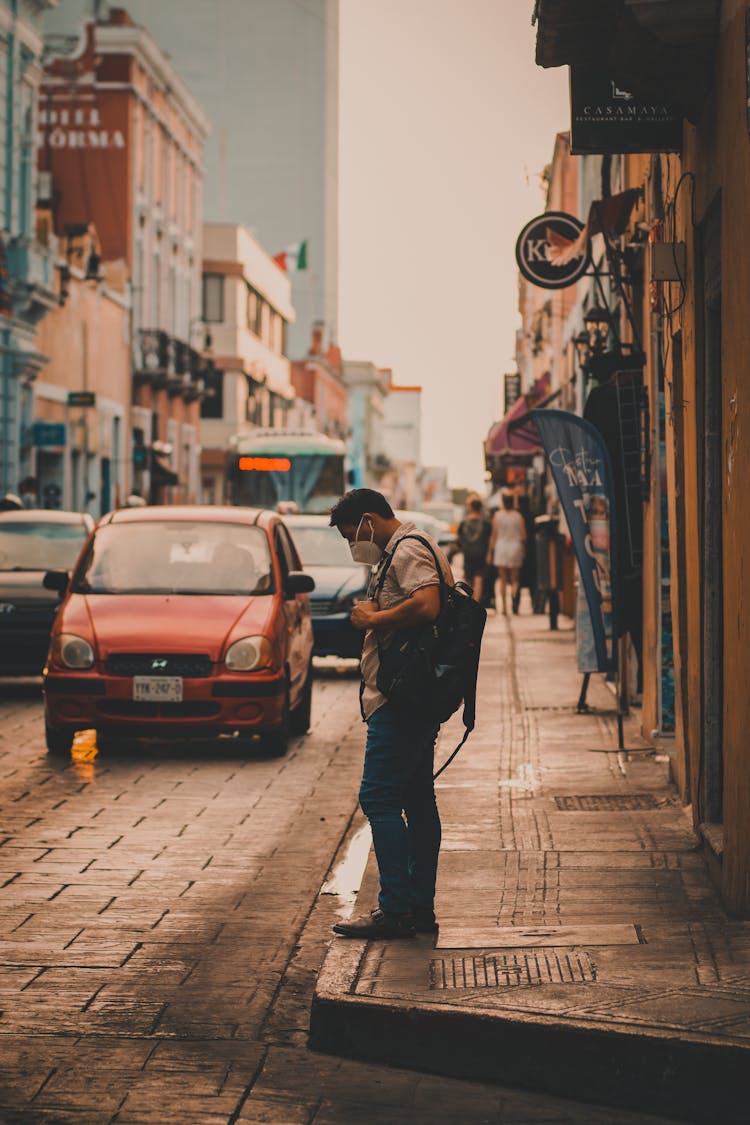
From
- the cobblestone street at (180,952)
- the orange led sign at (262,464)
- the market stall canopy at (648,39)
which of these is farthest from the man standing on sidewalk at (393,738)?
the orange led sign at (262,464)

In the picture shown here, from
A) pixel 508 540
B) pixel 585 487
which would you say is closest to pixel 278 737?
pixel 585 487

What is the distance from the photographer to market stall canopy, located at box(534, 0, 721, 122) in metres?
7.57

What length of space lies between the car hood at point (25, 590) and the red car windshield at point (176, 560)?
110 inches

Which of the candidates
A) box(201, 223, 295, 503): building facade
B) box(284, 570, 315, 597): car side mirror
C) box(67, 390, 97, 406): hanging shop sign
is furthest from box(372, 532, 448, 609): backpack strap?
box(201, 223, 295, 503): building facade

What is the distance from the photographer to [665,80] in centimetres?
820

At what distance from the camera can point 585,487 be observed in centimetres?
1299

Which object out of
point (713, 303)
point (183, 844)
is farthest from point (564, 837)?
point (713, 303)

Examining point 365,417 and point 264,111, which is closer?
point 264,111

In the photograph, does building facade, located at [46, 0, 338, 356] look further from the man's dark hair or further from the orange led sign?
the man's dark hair

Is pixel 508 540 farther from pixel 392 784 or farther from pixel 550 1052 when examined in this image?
pixel 550 1052

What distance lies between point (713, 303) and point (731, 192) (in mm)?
1414

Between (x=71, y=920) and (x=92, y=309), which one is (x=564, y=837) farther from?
(x=92, y=309)

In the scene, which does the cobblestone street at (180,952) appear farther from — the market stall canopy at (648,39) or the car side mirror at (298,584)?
the market stall canopy at (648,39)

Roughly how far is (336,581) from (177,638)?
7067mm
